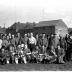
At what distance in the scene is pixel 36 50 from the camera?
10.6 meters

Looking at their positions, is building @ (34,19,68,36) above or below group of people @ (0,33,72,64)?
above

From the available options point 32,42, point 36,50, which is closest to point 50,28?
point 32,42

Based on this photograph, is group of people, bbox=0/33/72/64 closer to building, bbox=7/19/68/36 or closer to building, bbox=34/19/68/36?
building, bbox=7/19/68/36

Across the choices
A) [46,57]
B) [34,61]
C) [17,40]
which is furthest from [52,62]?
[17,40]

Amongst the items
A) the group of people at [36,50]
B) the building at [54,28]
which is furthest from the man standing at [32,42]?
the building at [54,28]

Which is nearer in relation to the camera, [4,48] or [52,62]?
[52,62]

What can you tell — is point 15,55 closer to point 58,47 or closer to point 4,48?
point 4,48

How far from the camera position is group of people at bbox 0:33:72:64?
10180mm

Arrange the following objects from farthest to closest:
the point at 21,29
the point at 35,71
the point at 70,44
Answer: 1. the point at 21,29
2. the point at 70,44
3. the point at 35,71

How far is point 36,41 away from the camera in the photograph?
1120 centimetres

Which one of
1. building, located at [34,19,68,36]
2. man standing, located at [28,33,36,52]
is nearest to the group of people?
man standing, located at [28,33,36,52]

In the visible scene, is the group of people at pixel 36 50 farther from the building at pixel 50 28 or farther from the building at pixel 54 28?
the building at pixel 54 28

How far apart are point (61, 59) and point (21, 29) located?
5733 cm

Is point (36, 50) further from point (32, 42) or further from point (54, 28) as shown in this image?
point (54, 28)
